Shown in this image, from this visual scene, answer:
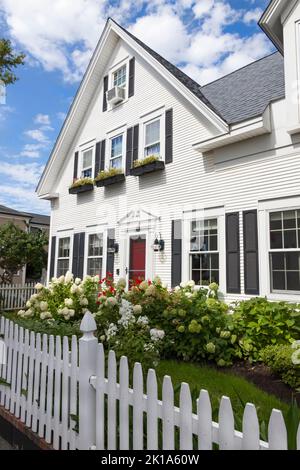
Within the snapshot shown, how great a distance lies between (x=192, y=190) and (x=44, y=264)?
14.9 metres

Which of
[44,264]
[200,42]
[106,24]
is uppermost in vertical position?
[106,24]

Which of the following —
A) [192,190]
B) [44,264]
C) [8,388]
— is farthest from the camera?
[44,264]

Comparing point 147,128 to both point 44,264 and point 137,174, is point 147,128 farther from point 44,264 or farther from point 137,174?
point 44,264

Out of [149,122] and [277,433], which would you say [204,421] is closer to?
[277,433]

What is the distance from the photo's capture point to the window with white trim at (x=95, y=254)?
37.2 feet

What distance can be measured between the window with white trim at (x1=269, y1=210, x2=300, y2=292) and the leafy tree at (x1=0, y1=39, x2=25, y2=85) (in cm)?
633

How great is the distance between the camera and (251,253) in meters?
7.22

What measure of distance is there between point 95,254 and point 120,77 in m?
6.53

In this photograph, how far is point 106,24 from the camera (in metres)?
11.4

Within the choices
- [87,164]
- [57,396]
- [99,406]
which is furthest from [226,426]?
[87,164]

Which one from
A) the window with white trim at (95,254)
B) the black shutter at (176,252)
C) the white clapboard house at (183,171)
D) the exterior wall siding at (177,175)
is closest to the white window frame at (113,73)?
the white clapboard house at (183,171)

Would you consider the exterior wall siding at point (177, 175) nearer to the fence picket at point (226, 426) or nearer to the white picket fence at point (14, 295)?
the white picket fence at point (14, 295)

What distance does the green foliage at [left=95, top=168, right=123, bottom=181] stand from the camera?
10.6 m

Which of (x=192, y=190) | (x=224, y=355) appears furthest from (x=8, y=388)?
(x=192, y=190)
